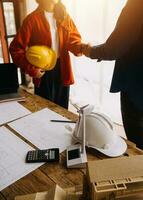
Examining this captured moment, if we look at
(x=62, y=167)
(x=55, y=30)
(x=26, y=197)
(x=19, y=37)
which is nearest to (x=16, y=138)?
(x=62, y=167)

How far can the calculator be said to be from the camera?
107 cm

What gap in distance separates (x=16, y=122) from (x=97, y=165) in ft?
2.60

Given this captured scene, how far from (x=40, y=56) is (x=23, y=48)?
7.1 inches

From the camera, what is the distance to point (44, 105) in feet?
5.20

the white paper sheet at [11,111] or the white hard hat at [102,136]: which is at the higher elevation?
the white hard hat at [102,136]

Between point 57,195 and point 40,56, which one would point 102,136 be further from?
point 40,56

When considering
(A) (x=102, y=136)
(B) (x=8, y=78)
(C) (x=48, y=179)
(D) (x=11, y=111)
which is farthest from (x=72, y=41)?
(C) (x=48, y=179)

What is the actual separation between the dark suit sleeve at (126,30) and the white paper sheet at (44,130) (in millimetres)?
454

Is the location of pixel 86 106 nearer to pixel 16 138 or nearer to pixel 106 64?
pixel 16 138

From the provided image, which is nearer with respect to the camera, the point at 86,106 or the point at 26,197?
the point at 26,197

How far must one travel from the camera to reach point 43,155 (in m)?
1.09

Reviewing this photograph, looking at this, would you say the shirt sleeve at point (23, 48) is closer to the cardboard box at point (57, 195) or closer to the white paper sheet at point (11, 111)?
the white paper sheet at point (11, 111)

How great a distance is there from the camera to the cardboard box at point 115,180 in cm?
63

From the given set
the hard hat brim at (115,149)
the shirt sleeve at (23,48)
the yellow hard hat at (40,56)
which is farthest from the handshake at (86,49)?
the hard hat brim at (115,149)
